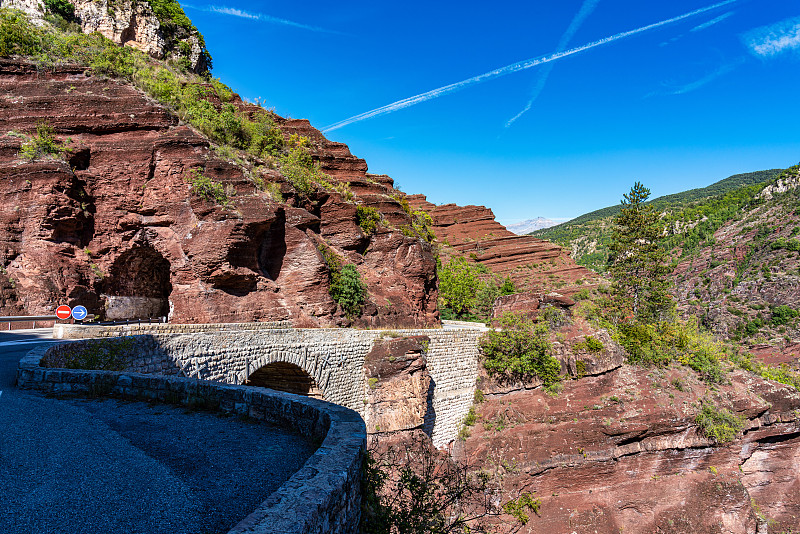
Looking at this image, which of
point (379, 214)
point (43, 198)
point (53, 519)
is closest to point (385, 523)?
point (53, 519)

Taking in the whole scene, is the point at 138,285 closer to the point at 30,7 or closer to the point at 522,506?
the point at 30,7

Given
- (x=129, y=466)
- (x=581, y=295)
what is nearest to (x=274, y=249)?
(x=129, y=466)

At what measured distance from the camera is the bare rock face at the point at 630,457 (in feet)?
66.9

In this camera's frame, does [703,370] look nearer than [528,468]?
No

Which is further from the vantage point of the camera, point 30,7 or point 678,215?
point 678,215

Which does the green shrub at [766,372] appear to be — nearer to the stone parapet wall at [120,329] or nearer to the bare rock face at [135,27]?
the stone parapet wall at [120,329]

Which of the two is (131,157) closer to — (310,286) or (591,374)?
(310,286)

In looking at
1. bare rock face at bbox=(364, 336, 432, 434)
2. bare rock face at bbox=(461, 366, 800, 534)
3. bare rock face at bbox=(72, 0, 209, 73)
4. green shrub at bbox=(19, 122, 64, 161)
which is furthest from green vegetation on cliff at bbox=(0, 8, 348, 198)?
bare rock face at bbox=(461, 366, 800, 534)

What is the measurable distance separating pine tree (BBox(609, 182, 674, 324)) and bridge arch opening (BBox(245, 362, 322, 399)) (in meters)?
25.9

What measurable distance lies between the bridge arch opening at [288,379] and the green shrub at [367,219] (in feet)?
29.4

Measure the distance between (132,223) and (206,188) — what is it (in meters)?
3.06

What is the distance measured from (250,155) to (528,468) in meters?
19.9

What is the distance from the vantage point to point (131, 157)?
15852 mm

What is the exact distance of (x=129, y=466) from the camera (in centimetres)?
430
